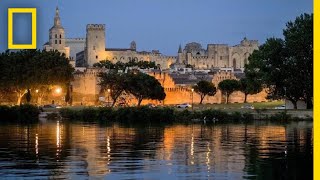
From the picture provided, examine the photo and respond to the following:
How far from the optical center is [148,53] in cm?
18100

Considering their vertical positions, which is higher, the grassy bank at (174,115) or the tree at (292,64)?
the tree at (292,64)

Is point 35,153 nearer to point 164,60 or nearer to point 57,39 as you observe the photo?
point 57,39

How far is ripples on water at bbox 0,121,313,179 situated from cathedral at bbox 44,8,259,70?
13190 cm

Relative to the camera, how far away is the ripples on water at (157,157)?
1991cm

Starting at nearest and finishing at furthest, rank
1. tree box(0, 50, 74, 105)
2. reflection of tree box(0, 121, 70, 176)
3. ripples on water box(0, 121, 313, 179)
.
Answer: ripples on water box(0, 121, 313, 179)
reflection of tree box(0, 121, 70, 176)
tree box(0, 50, 74, 105)

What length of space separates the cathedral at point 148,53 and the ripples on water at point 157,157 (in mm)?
A: 131903

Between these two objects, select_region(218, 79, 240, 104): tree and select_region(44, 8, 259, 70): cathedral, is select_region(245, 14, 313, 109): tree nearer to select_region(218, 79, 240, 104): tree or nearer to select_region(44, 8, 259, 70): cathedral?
select_region(218, 79, 240, 104): tree

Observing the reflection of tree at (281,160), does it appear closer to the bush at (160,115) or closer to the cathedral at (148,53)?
the bush at (160,115)

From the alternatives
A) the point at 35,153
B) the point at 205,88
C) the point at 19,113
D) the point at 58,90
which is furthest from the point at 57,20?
the point at 35,153

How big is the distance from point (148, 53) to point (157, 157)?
15585cm

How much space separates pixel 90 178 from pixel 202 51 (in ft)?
583

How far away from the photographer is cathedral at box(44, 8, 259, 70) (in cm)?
16888

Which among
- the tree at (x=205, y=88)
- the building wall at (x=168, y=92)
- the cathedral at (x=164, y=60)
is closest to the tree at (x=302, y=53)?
the tree at (x=205, y=88)

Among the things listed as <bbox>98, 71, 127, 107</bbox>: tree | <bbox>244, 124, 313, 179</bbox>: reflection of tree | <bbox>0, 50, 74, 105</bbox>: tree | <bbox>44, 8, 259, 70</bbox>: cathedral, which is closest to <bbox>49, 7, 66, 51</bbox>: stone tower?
<bbox>44, 8, 259, 70</bbox>: cathedral
